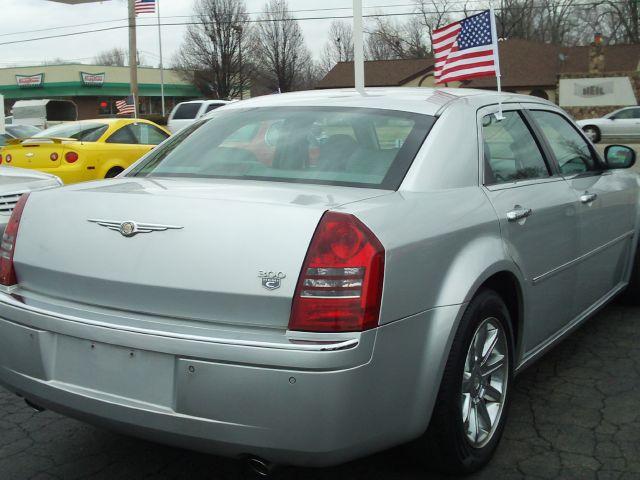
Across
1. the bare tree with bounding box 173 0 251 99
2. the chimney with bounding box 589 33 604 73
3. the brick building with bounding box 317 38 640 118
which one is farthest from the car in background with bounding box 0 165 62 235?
the bare tree with bounding box 173 0 251 99

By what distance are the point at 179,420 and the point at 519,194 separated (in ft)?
5.96

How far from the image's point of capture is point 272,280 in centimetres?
230

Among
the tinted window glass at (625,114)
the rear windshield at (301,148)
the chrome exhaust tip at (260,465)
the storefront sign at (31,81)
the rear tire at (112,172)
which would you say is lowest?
the chrome exhaust tip at (260,465)

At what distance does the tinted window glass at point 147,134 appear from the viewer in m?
12.3

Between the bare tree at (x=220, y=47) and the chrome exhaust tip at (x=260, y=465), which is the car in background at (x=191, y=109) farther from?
the bare tree at (x=220, y=47)

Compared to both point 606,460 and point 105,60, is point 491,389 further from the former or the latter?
point 105,60

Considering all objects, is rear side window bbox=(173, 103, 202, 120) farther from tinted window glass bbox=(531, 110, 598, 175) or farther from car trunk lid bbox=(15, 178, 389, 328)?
car trunk lid bbox=(15, 178, 389, 328)

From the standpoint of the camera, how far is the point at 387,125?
3.21 meters

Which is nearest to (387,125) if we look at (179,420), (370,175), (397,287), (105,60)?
(370,175)

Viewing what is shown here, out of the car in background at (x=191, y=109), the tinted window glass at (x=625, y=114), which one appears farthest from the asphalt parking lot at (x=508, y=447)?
the tinted window glass at (x=625, y=114)

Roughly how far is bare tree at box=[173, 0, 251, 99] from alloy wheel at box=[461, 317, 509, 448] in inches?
2213

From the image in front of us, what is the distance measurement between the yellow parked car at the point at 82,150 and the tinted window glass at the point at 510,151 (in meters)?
8.17

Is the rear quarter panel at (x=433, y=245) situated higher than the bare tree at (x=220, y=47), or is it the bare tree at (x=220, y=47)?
the bare tree at (x=220, y=47)

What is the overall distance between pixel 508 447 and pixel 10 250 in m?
2.22
